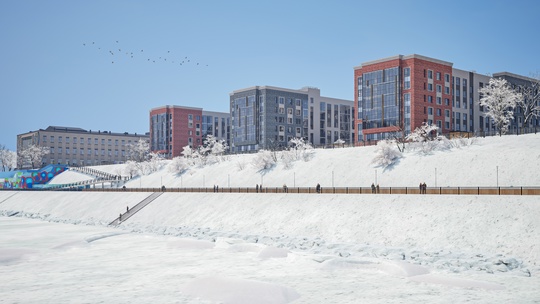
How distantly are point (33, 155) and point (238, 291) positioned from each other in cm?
16894

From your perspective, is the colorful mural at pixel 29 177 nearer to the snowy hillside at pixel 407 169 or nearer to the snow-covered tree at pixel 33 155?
the snow-covered tree at pixel 33 155

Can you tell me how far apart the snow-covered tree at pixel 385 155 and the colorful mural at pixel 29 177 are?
95.2 meters

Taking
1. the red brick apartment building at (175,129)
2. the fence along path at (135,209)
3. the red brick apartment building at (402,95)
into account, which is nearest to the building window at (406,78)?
the red brick apartment building at (402,95)

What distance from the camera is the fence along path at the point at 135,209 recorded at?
69.0 meters

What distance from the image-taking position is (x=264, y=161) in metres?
87.1

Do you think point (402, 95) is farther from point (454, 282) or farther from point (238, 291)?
point (238, 291)

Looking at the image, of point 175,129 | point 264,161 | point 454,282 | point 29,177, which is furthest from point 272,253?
point 175,129

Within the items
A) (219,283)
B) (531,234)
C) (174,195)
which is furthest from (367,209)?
(174,195)

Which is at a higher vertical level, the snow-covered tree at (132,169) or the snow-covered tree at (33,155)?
the snow-covered tree at (33,155)

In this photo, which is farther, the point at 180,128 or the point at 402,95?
the point at 180,128

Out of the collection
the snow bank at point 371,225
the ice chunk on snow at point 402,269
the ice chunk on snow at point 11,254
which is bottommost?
the ice chunk on snow at point 11,254


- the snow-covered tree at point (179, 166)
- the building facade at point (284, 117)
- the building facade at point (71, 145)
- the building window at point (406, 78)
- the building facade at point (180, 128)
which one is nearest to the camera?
the building window at point (406, 78)

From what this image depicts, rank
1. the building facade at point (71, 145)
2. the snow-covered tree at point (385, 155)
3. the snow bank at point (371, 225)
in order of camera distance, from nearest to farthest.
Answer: the snow bank at point (371, 225) < the snow-covered tree at point (385, 155) < the building facade at point (71, 145)

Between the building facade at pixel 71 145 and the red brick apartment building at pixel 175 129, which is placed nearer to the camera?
the red brick apartment building at pixel 175 129
